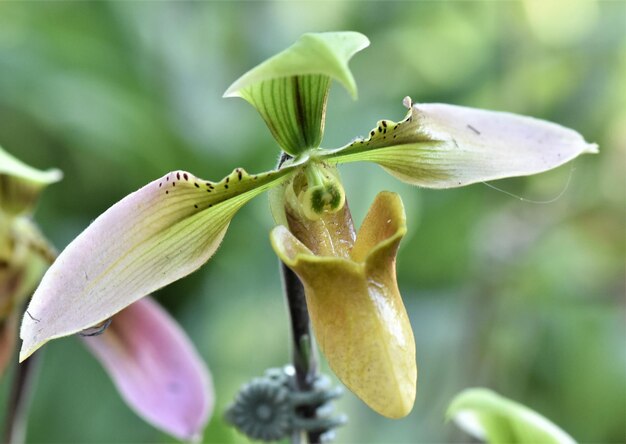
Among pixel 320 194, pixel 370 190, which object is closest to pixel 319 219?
pixel 320 194

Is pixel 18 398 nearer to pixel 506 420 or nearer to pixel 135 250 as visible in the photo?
pixel 135 250

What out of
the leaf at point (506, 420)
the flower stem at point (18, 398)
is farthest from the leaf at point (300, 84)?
the flower stem at point (18, 398)

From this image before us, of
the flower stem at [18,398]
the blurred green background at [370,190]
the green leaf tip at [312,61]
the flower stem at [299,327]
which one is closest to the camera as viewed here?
the green leaf tip at [312,61]

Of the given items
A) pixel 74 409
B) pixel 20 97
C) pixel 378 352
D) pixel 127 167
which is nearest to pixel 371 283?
pixel 378 352

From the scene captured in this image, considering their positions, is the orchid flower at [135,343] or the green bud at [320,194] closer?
the green bud at [320,194]

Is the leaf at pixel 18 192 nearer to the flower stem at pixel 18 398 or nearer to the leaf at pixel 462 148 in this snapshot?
the flower stem at pixel 18 398

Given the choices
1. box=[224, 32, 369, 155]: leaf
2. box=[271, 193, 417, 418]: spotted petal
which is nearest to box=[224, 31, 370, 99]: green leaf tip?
box=[224, 32, 369, 155]: leaf
